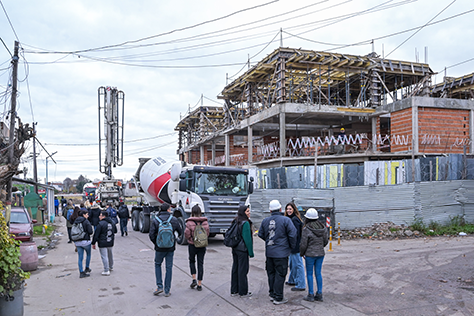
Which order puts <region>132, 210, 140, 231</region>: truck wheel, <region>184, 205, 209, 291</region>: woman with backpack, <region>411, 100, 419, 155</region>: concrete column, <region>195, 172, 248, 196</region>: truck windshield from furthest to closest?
<region>411, 100, 419, 155</region>: concrete column, <region>132, 210, 140, 231</region>: truck wheel, <region>195, 172, 248, 196</region>: truck windshield, <region>184, 205, 209, 291</region>: woman with backpack

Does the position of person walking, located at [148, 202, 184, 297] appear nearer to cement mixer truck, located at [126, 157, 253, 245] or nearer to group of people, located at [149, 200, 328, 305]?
group of people, located at [149, 200, 328, 305]

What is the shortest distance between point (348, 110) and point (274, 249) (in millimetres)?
27230

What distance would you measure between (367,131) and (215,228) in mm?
32723

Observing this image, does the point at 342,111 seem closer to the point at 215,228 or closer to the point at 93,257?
the point at 215,228

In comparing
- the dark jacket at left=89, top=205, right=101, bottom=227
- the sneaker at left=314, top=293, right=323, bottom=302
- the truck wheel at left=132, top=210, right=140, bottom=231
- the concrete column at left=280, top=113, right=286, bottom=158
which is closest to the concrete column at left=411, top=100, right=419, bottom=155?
the concrete column at left=280, top=113, right=286, bottom=158

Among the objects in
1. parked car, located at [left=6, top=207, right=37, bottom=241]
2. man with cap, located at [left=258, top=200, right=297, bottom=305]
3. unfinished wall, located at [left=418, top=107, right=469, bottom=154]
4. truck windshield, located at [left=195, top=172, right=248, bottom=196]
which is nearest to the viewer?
man with cap, located at [left=258, top=200, right=297, bottom=305]

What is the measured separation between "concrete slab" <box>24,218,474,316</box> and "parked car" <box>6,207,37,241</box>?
40.1 inches

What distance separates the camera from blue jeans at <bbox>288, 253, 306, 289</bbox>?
26.4ft

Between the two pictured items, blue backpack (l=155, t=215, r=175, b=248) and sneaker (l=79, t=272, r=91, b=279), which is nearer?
blue backpack (l=155, t=215, r=175, b=248)

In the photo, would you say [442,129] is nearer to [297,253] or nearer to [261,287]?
[297,253]

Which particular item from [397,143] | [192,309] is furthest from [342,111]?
[192,309]

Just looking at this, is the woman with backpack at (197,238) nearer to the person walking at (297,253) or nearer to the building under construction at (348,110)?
the person walking at (297,253)

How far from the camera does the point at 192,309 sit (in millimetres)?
6824

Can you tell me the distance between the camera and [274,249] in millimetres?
7055
